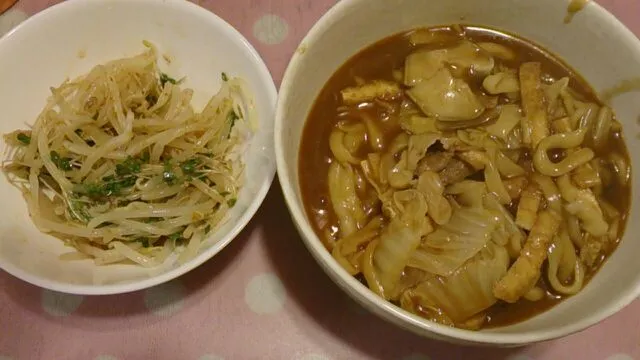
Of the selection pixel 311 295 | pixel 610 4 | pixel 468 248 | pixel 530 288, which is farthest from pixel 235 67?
pixel 610 4

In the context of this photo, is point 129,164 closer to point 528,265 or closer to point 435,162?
point 435,162

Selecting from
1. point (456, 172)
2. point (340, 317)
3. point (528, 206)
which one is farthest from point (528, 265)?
point (340, 317)

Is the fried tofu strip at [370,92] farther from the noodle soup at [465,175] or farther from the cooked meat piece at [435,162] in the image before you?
the cooked meat piece at [435,162]

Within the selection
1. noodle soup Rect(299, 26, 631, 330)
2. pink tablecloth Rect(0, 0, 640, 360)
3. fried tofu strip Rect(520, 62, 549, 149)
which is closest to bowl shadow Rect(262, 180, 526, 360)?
pink tablecloth Rect(0, 0, 640, 360)

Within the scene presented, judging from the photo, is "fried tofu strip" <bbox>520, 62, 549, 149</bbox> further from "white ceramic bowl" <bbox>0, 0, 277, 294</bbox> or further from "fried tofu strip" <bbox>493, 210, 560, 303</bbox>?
"white ceramic bowl" <bbox>0, 0, 277, 294</bbox>

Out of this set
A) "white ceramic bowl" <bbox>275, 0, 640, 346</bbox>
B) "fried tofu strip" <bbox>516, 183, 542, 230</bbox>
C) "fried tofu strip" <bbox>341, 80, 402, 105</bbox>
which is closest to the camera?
"white ceramic bowl" <bbox>275, 0, 640, 346</bbox>
